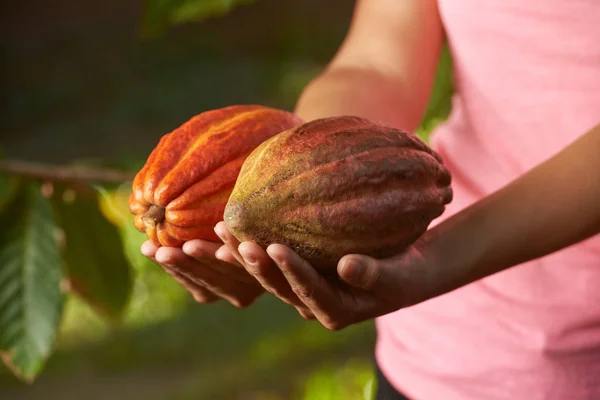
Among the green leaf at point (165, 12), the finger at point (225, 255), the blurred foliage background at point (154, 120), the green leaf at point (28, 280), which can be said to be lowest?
the blurred foliage background at point (154, 120)

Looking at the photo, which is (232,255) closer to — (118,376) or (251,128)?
(251,128)

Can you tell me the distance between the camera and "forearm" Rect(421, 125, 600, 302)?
68 cm

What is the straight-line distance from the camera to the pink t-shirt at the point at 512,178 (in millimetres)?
887

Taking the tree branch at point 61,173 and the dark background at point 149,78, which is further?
the dark background at point 149,78

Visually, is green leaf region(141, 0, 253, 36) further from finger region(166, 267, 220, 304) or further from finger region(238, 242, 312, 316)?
finger region(238, 242, 312, 316)

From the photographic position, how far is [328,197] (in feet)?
2.12

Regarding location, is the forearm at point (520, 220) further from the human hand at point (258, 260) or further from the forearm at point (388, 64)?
the forearm at point (388, 64)

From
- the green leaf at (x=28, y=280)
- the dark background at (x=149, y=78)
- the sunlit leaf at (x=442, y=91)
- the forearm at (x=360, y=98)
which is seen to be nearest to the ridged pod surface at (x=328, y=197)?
the forearm at (x=360, y=98)

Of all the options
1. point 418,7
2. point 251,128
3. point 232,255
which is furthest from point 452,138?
point 232,255

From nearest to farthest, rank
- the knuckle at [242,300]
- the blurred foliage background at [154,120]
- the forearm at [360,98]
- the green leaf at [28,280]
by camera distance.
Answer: the knuckle at [242,300] < the forearm at [360,98] < the green leaf at [28,280] < the blurred foliage background at [154,120]

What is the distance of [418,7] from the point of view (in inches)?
40.5

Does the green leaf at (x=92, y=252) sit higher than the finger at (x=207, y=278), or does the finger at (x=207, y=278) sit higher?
the finger at (x=207, y=278)

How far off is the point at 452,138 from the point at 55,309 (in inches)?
29.2

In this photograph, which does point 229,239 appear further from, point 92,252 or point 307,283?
point 92,252
